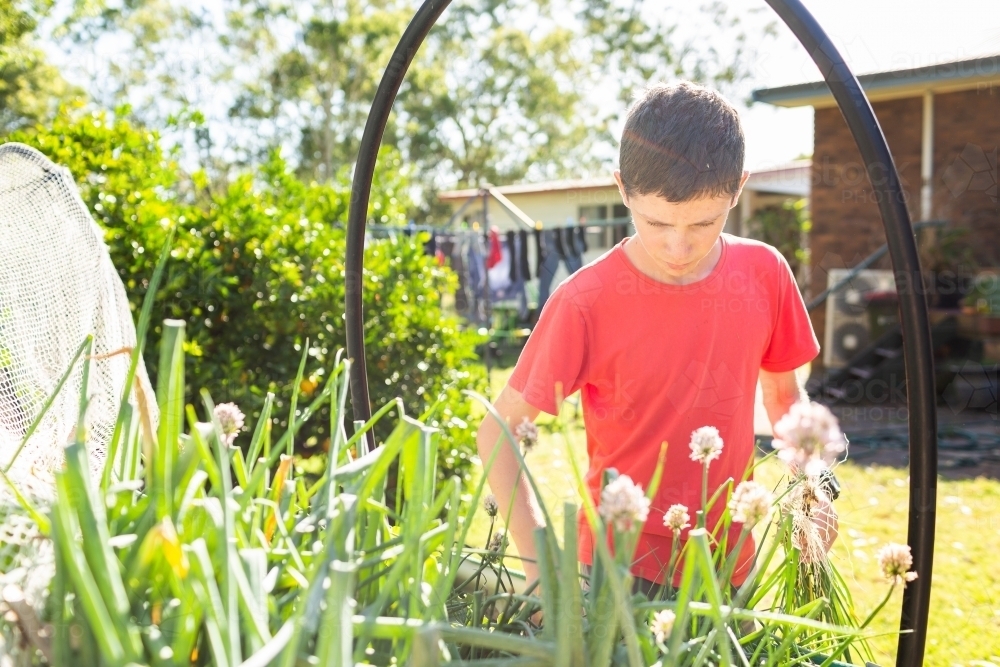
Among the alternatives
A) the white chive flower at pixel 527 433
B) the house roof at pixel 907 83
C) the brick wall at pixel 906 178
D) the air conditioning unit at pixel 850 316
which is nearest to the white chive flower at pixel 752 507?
the white chive flower at pixel 527 433

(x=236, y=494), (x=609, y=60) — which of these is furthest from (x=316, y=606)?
(x=609, y=60)

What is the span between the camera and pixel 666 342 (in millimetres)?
1484

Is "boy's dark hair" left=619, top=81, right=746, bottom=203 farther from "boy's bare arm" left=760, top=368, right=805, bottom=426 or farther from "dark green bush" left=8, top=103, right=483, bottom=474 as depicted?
"dark green bush" left=8, top=103, right=483, bottom=474

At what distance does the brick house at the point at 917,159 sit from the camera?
8289 mm

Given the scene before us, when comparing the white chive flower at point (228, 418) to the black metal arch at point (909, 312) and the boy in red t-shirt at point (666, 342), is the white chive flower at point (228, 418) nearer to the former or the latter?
the boy in red t-shirt at point (666, 342)

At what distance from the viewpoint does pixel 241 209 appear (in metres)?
3.30

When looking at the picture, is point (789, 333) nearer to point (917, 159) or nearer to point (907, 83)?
point (907, 83)

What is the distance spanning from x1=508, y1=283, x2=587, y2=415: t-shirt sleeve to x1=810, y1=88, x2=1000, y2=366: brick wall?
25.7 feet

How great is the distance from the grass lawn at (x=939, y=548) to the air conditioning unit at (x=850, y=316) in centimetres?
320

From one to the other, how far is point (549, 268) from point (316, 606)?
9133mm

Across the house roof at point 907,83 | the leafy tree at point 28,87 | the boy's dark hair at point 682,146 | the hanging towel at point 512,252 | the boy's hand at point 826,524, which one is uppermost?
the leafy tree at point 28,87

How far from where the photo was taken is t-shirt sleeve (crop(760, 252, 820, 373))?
62.3 inches

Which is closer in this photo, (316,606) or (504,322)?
(316,606)

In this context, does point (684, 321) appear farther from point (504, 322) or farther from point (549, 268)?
point (504, 322)
